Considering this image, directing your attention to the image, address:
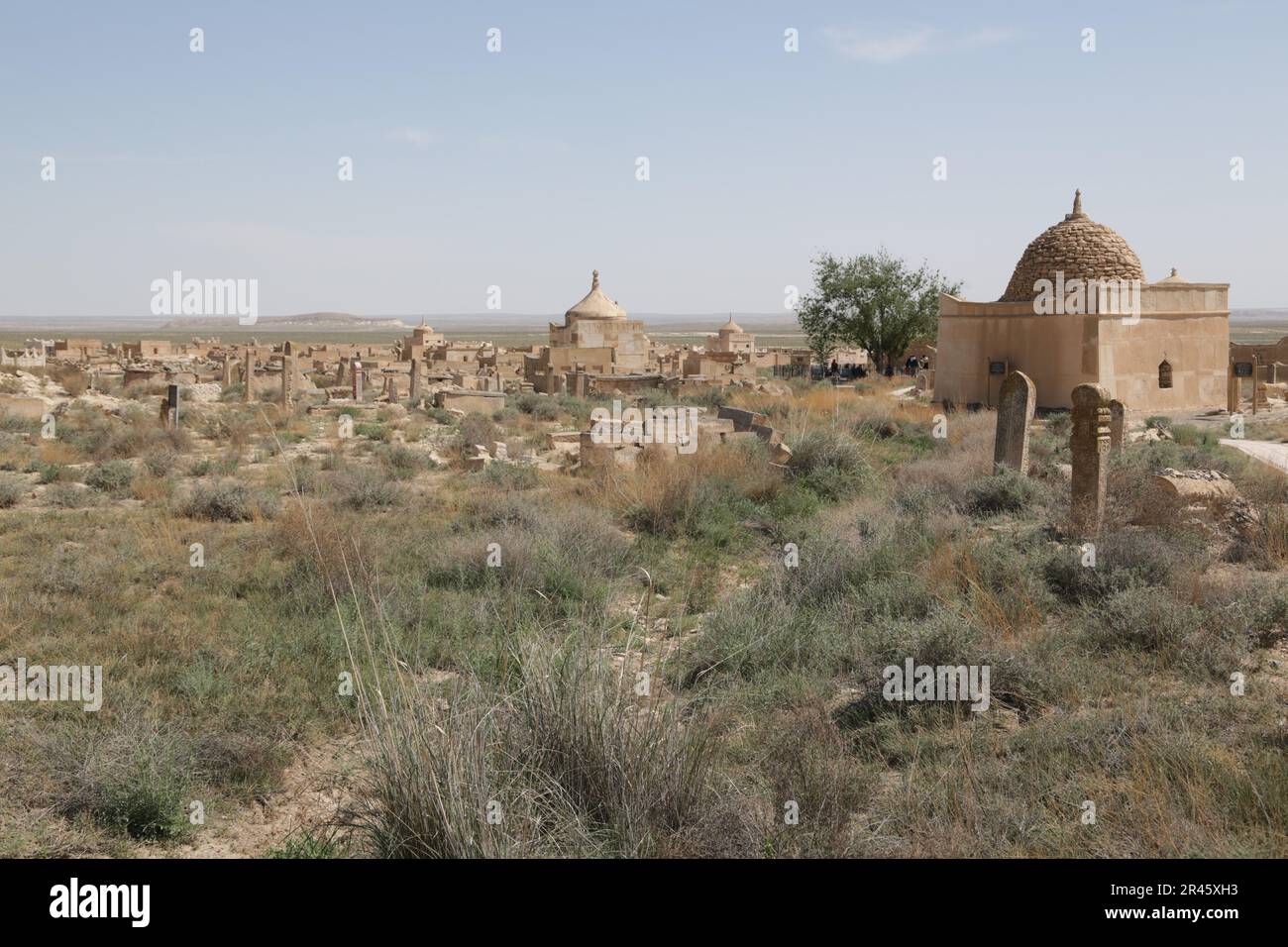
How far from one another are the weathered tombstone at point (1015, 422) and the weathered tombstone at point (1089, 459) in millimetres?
2784

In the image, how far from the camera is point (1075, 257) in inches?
943

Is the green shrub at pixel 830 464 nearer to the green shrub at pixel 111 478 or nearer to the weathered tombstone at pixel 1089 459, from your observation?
the weathered tombstone at pixel 1089 459

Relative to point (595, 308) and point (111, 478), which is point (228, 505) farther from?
point (595, 308)

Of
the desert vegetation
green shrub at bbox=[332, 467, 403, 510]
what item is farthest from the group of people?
green shrub at bbox=[332, 467, 403, 510]

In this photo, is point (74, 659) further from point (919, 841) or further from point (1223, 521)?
point (1223, 521)

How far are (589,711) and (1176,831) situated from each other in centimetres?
225

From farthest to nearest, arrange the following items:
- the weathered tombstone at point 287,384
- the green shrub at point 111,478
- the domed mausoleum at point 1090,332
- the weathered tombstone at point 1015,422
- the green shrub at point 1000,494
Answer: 1. the weathered tombstone at point 287,384
2. the domed mausoleum at point 1090,332
3. the green shrub at point 111,478
4. the weathered tombstone at point 1015,422
5. the green shrub at point 1000,494

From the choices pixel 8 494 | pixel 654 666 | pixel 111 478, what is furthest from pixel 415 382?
pixel 654 666

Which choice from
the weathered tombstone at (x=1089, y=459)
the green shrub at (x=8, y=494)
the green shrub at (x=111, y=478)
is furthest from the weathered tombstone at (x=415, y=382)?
the weathered tombstone at (x=1089, y=459)

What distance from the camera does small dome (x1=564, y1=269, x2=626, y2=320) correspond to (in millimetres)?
38750

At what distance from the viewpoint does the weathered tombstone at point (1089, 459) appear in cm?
949

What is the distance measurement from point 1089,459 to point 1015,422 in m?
3.26
